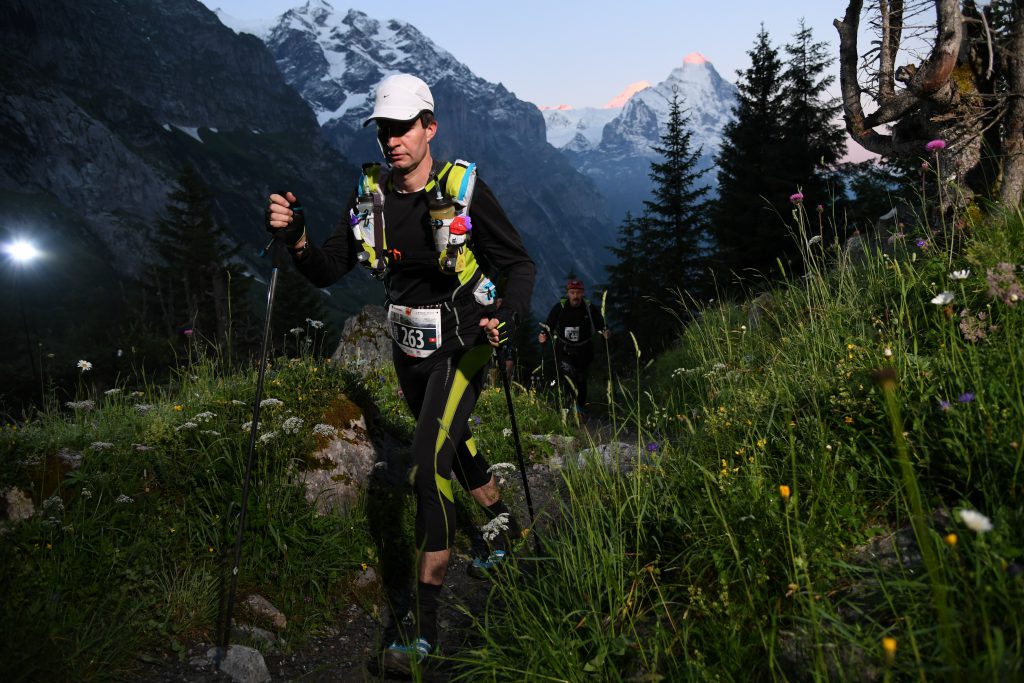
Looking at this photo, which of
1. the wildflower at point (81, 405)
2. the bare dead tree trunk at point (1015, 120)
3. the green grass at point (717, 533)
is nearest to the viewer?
the green grass at point (717, 533)

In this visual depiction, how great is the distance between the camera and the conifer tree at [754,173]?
30.5 metres

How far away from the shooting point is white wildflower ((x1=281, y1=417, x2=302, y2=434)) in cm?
494

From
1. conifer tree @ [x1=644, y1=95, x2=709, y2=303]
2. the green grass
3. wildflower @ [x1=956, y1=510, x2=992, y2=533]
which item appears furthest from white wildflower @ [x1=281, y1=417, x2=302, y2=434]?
conifer tree @ [x1=644, y1=95, x2=709, y2=303]

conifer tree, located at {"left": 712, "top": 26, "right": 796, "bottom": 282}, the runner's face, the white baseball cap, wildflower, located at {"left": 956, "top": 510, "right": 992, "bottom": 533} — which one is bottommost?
wildflower, located at {"left": 956, "top": 510, "right": 992, "bottom": 533}

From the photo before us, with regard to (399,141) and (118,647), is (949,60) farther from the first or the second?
(118,647)

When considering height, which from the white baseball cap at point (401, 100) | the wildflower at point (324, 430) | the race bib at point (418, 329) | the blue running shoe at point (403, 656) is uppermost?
the white baseball cap at point (401, 100)

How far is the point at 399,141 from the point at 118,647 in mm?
3370

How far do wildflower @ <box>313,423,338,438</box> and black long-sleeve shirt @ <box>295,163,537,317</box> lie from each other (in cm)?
160

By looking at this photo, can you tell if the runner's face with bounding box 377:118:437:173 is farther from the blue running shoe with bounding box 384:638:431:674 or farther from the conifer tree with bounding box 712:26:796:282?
the conifer tree with bounding box 712:26:796:282

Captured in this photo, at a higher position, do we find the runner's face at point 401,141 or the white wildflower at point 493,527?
the runner's face at point 401,141

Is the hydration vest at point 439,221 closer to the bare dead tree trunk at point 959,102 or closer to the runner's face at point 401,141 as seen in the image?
the runner's face at point 401,141

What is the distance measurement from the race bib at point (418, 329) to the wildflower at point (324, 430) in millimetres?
1566

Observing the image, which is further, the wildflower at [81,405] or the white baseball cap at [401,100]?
the wildflower at [81,405]

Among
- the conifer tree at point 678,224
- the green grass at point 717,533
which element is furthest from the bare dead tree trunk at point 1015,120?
the conifer tree at point 678,224
